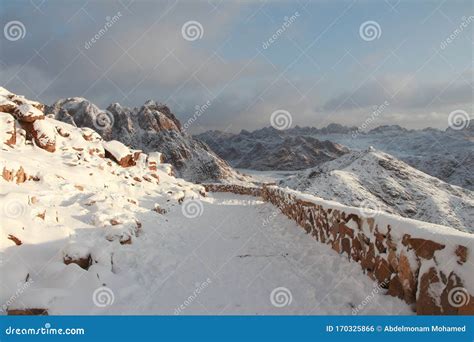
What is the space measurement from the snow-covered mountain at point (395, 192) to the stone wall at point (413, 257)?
13.8 metres

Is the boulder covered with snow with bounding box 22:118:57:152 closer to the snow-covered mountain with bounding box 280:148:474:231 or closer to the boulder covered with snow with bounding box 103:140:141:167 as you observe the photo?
the boulder covered with snow with bounding box 103:140:141:167

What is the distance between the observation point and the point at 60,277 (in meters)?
5.21

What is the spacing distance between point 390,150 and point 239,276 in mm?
137736

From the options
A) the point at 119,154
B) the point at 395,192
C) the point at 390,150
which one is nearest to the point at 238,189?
the point at 395,192

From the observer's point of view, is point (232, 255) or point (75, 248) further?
point (232, 255)

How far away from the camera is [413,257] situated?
4.30 meters

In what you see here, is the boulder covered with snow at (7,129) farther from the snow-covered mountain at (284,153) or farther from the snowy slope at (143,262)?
the snow-covered mountain at (284,153)

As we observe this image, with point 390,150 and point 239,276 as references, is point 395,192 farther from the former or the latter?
point 390,150

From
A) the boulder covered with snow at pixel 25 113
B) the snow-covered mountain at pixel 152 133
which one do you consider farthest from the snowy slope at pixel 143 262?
the snow-covered mountain at pixel 152 133

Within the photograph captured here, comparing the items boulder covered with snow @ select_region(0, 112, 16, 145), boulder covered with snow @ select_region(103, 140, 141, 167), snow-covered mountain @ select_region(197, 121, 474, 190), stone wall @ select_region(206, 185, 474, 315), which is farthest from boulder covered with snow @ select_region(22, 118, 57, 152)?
snow-covered mountain @ select_region(197, 121, 474, 190)

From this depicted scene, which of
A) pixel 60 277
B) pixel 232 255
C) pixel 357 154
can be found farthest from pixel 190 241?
pixel 357 154

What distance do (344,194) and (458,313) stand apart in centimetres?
1824

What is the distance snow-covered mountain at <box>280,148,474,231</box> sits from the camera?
19969mm

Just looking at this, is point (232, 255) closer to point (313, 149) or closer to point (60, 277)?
point (60, 277)
